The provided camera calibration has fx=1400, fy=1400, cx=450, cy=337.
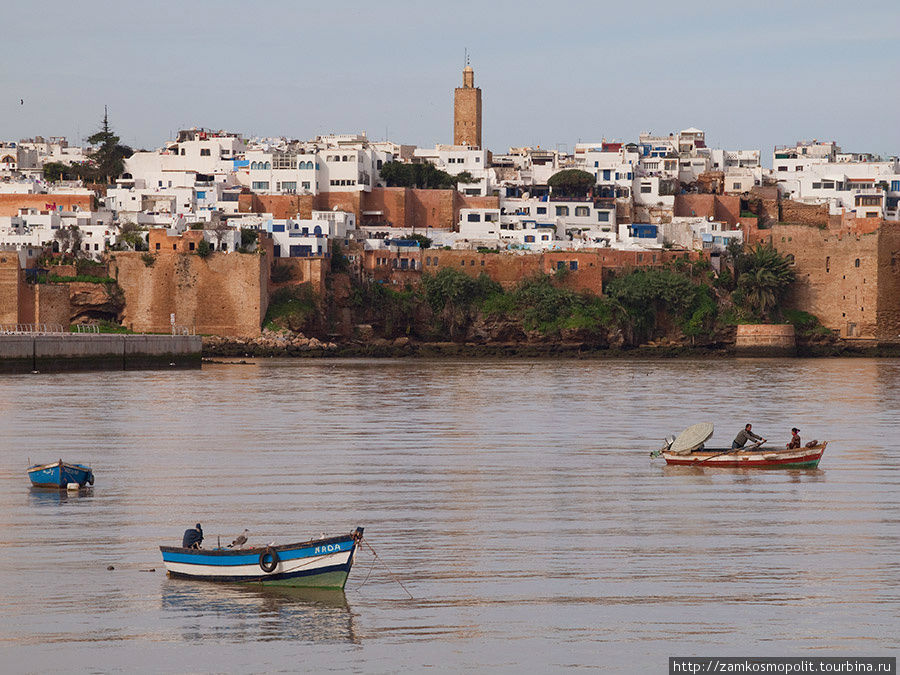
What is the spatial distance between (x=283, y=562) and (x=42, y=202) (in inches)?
1990

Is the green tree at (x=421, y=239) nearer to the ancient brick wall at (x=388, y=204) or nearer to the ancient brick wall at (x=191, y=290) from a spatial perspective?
the ancient brick wall at (x=388, y=204)

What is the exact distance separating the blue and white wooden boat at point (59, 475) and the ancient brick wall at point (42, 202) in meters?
42.3

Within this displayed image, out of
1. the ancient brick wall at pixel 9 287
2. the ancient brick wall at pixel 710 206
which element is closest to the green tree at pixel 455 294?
the ancient brick wall at pixel 710 206

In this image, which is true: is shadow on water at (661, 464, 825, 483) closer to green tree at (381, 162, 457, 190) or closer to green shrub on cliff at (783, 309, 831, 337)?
green shrub on cliff at (783, 309, 831, 337)

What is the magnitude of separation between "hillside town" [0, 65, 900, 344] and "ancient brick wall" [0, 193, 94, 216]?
9cm

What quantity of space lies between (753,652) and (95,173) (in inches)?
2459

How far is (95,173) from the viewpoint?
6881cm

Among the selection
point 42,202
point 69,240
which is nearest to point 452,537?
point 69,240

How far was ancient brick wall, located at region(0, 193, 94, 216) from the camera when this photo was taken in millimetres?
58812

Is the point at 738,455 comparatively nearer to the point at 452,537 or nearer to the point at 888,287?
the point at 452,537

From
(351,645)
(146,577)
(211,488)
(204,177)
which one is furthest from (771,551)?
(204,177)

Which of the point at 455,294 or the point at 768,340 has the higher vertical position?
the point at 455,294

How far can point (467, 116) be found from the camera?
82.6 metres

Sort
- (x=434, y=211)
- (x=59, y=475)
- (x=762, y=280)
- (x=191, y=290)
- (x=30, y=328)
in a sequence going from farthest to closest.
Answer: (x=434, y=211)
(x=762, y=280)
(x=191, y=290)
(x=30, y=328)
(x=59, y=475)
